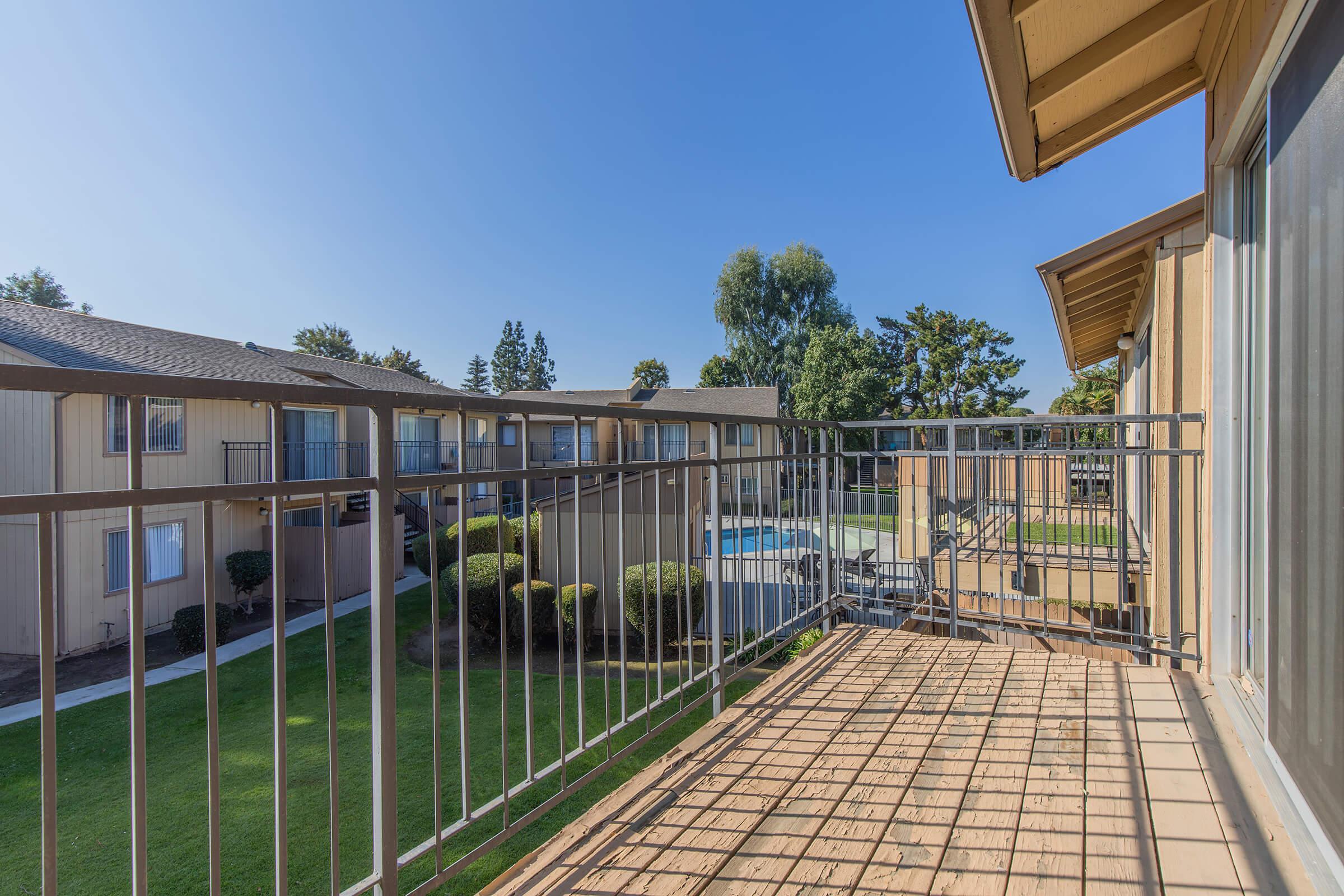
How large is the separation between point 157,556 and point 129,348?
406 cm

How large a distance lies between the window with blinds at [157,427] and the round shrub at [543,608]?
251 inches

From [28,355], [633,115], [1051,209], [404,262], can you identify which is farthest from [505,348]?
[28,355]

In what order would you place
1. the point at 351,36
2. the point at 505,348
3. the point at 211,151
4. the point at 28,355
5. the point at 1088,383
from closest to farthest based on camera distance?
the point at 28,355 → the point at 351,36 → the point at 1088,383 → the point at 211,151 → the point at 505,348

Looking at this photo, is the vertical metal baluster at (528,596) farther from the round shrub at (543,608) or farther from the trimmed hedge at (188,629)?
the trimmed hedge at (188,629)

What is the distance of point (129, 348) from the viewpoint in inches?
431

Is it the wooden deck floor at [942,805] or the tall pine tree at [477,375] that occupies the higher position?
the tall pine tree at [477,375]

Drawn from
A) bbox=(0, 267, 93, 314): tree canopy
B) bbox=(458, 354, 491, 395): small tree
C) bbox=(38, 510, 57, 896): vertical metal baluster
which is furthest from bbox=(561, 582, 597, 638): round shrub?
bbox=(458, 354, 491, 395): small tree

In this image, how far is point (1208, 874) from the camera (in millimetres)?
1517

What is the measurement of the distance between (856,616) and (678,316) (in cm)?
3433

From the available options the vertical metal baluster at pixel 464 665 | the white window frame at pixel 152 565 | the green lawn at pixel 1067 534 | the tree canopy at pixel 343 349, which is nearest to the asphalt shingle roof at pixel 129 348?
the white window frame at pixel 152 565

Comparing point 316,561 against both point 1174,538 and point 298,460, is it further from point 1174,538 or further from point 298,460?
point 1174,538

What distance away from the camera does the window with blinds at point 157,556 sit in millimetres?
9250

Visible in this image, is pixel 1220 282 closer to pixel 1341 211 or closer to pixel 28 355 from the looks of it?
pixel 1341 211

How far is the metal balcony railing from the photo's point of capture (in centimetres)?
103
